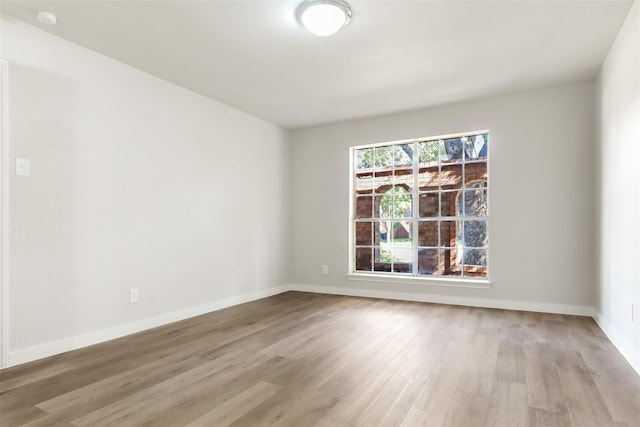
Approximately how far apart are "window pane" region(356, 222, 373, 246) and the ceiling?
6.34 ft

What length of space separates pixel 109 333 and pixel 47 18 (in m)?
2.64

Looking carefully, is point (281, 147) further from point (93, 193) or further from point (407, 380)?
point (407, 380)

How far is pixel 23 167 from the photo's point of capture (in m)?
2.74

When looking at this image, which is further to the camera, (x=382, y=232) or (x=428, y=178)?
(x=382, y=232)

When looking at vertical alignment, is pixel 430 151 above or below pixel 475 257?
above

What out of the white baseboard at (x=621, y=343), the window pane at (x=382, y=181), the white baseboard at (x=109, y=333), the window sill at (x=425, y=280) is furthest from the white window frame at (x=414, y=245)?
the white baseboard at (x=109, y=333)

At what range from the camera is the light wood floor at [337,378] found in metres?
1.91

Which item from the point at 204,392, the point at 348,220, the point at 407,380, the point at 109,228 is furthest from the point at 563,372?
the point at 109,228

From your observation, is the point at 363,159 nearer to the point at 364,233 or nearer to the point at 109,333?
the point at 364,233

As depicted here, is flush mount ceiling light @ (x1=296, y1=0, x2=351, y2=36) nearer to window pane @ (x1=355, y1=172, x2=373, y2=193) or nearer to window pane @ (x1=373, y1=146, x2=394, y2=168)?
window pane @ (x1=373, y1=146, x2=394, y2=168)

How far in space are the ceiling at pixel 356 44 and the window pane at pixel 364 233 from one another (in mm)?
1931

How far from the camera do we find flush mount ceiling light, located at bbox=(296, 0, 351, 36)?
2.50 metres

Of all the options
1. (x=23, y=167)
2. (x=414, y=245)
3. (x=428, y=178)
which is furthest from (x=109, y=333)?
(x=428, y=178)

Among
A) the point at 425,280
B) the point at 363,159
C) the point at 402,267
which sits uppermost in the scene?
the point at 363,159
